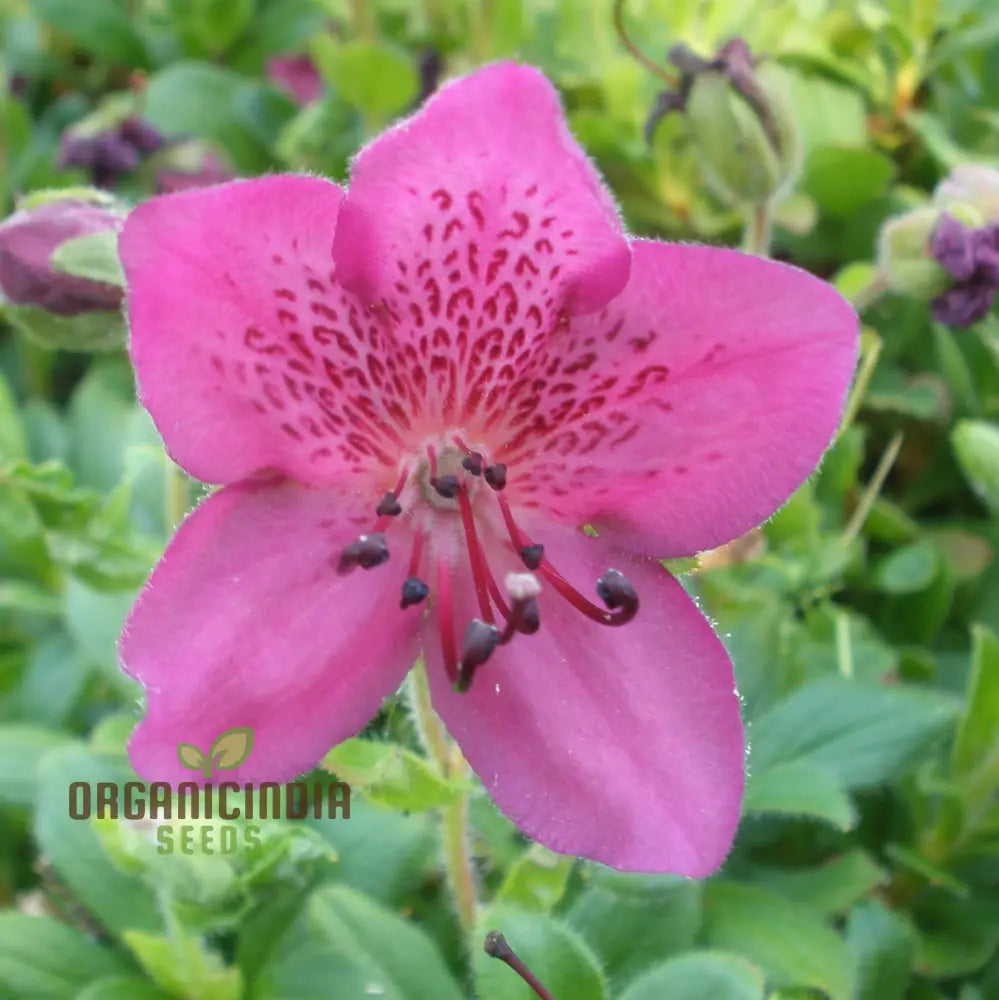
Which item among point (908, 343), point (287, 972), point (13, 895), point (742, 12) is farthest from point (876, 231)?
point (13, 895)

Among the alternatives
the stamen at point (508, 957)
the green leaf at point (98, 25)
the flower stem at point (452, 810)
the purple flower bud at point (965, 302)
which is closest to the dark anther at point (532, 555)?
the flower stem at point (452, 810)

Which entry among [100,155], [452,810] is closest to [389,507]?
[452,810]

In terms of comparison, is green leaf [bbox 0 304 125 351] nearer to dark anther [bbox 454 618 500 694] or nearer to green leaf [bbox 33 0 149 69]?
dark anther [bbox 454 618 500 694]

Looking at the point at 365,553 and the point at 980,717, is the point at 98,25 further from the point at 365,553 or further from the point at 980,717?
the point at 980,717

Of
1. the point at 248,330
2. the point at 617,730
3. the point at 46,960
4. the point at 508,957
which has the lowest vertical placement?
the point at 46,960

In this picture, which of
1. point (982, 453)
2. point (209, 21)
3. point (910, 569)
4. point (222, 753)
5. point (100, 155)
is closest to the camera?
point (222, 753)

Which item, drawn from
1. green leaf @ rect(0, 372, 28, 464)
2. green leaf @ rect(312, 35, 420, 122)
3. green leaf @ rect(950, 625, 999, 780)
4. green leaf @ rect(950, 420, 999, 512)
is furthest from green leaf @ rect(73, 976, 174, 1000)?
green leaf @ rect(312, 35, 420, 122)

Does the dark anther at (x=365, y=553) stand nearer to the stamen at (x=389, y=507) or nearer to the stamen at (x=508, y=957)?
the stamen at (x=389, y=507)
